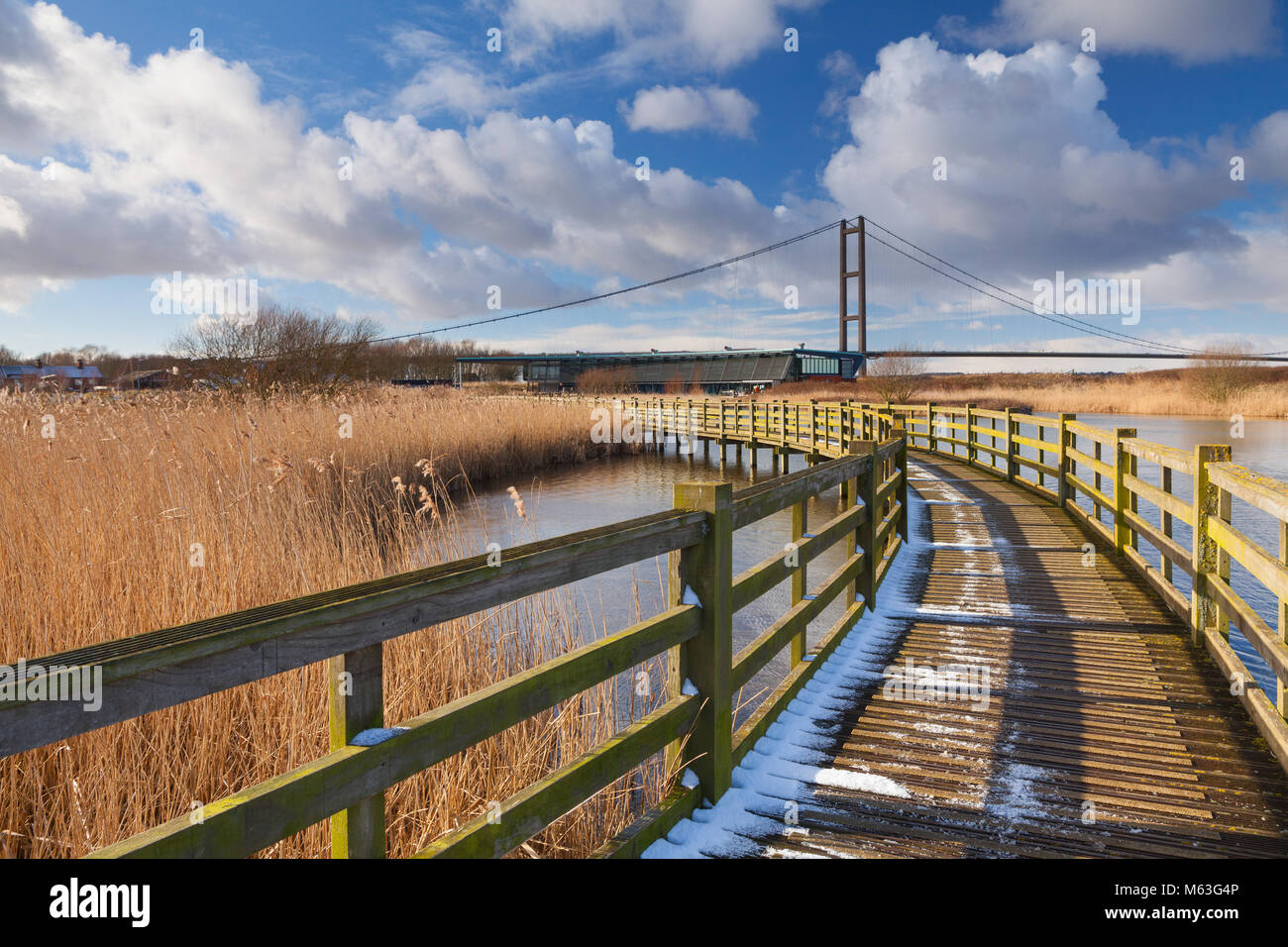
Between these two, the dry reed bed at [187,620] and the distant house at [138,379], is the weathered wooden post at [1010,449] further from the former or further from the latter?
the distant house at [138,379]

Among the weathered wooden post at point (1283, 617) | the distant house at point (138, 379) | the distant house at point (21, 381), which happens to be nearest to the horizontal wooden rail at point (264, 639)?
the weathered wooden post at point (1283, 617)

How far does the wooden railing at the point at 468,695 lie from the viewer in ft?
4.66

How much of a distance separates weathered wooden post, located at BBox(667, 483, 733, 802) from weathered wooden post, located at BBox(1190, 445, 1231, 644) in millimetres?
3094

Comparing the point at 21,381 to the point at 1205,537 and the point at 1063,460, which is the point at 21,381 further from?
the point at 1205,537

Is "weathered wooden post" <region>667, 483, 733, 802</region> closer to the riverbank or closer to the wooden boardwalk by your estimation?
the wooden boardwalk

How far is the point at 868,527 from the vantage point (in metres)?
5.76

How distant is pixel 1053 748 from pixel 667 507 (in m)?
11.9

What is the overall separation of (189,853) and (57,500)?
5.11 m

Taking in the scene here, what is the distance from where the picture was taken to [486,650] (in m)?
4.82

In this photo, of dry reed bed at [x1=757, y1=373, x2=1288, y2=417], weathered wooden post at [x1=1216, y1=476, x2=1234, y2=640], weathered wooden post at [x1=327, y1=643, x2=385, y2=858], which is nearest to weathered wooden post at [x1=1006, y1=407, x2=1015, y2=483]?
weathered wooden post at [x1=1216, y1=476, x2=1234, y2=640]

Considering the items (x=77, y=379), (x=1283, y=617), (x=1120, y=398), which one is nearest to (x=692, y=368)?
(x=1120, y=398)
